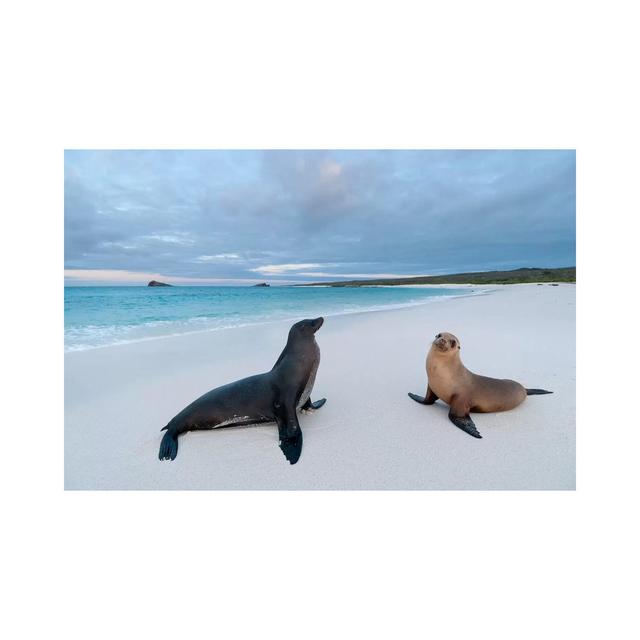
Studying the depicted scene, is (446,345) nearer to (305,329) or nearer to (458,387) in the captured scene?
(458,387)

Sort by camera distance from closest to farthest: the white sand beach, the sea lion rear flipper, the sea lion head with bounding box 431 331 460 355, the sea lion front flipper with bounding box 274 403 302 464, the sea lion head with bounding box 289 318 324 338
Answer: the white sand beach → the sea lion front flipper with bounding box 274 403 302 464 → the sea lion rear flipper → the sea lion head with bounding box 431 331 460 355 → the sea lion head with bounding box 289 318 324 338

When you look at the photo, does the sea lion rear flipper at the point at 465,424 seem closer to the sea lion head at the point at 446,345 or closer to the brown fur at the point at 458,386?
the brown fur at the point at 458,386

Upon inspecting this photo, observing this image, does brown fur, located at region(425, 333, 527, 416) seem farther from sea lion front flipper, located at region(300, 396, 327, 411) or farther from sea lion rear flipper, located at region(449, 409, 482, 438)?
sea lion front flipper, located at region(300, 396, 327, 411)

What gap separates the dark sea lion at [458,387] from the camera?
3.00m

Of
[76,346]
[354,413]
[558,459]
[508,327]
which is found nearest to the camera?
[558,459]

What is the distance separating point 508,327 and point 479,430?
18.0 ft

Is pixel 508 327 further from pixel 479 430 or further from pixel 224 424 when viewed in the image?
pixel 224 424

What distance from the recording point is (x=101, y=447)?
2807 mm

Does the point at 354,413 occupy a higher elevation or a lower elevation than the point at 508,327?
lower

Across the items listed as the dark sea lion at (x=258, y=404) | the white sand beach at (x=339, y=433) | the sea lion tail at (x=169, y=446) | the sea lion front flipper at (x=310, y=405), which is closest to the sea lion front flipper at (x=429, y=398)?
the white sand beach at (x=339, y=433)

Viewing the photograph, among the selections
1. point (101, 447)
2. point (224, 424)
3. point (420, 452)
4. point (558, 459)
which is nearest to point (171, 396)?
point (101, 447)

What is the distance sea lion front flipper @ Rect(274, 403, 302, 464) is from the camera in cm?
254

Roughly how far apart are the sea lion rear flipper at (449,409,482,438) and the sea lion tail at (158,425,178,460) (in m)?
2.31

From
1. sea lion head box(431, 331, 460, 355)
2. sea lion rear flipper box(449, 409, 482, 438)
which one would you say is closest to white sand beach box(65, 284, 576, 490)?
sea lion rear flipper box(449, 409, 482, 438)
